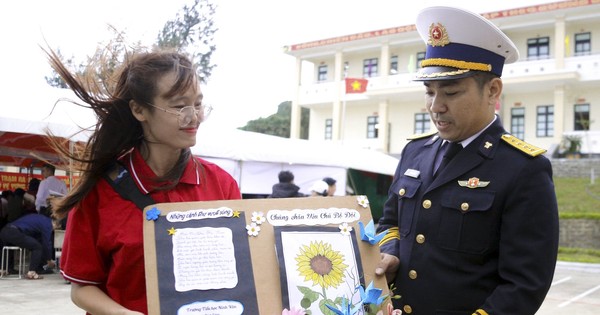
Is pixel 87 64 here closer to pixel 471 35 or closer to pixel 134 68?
pixel 134 68

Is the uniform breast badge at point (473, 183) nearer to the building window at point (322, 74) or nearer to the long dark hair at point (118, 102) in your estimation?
the long dark hair at point (118, 102)

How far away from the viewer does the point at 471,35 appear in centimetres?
196

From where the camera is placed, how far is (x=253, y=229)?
1.78 metres

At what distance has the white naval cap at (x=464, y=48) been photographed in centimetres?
191

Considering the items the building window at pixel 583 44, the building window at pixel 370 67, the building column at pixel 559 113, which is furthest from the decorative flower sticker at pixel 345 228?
Result: the building window at pixel 370 67

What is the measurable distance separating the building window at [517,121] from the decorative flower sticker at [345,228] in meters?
29.3

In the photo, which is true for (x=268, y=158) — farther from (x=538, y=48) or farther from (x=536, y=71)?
(x=538, y=48)

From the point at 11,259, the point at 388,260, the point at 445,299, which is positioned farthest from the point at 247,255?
the point at 11,259

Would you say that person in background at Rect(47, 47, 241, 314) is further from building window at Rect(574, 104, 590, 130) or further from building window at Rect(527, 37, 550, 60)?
building window at Rect(527, 37, 550, 60)

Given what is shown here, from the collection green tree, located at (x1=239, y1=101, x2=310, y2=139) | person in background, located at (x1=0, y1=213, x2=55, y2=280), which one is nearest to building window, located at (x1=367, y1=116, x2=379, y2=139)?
green tree, located at (x1=239, y1=101, x2=310, y2=139)

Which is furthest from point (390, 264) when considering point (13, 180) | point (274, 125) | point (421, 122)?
point (274, 125)

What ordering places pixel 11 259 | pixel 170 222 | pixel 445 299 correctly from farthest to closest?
pixel 11 259 → pixel 445 299 → pixel 170 222

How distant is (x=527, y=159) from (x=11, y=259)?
8.74m

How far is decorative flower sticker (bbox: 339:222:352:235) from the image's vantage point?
183 cm
